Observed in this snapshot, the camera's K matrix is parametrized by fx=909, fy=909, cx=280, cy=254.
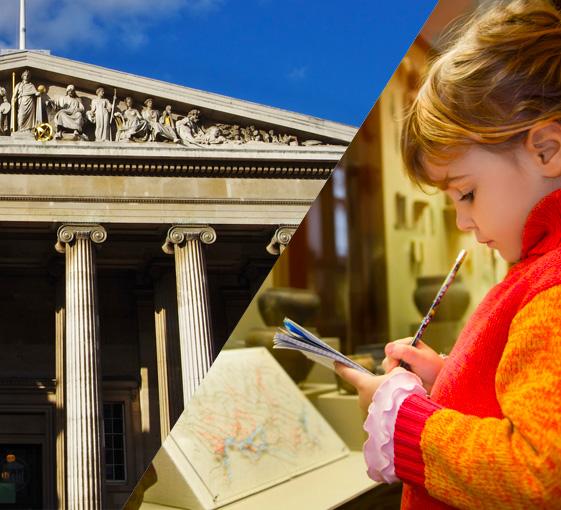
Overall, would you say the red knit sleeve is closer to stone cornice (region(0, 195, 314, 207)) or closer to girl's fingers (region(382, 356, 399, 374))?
girl's fingers (region(382, 356, 399, 374))

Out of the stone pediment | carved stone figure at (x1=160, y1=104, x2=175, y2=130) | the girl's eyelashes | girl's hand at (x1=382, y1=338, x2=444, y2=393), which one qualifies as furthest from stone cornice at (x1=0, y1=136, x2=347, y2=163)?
the girl's eyelashes

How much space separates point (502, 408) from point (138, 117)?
2103 cm

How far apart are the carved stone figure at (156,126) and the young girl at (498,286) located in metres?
20.2

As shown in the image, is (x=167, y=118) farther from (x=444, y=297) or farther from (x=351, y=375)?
(x=351, y=375)

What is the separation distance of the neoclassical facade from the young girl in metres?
18.3

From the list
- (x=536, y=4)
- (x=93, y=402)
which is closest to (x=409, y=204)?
(x=536, y=4)

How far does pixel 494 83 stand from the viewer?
3.93ft

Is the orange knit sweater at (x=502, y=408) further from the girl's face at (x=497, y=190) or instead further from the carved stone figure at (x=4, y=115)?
the carved stone figure at (x=4, y=115)

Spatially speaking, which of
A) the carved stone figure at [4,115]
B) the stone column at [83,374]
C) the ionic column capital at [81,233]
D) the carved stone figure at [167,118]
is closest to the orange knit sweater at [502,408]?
the stone column at [83,374]

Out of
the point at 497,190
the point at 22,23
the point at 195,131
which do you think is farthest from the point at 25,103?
the point at 497,190

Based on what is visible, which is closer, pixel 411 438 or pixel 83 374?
pixel 411 438

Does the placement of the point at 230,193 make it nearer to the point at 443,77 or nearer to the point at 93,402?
the point at 93,402

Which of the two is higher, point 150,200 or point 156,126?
point 156,126

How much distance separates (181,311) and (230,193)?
3067 mm
